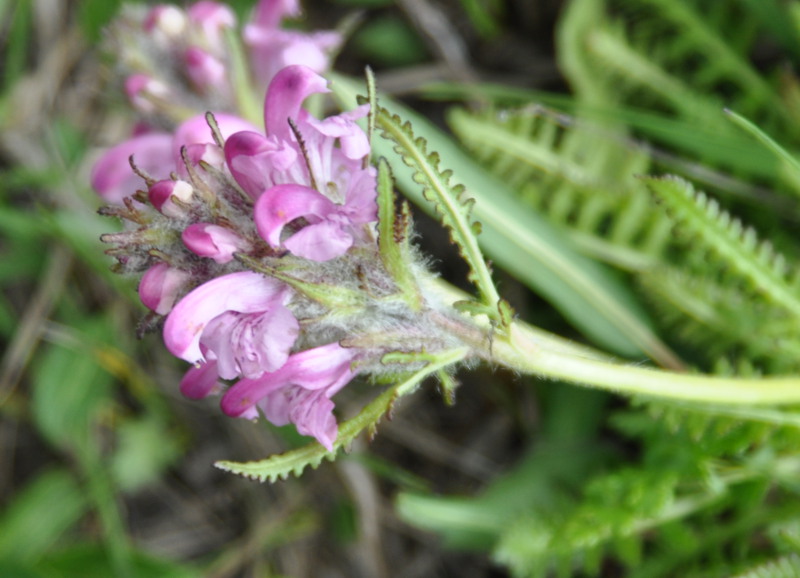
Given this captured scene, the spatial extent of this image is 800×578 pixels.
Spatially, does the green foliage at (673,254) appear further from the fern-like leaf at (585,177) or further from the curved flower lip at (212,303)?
the curved flower lip at (212,303)

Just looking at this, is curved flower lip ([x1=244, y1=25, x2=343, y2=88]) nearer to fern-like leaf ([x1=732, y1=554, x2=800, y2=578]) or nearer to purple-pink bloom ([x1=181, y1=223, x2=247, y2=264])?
purple-pink bloom ([x1=181, y1=223, x2=247, y2=264])

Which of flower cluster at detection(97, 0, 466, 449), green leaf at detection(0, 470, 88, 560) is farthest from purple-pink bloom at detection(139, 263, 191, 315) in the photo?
green leaf at detection(0, 470, 88, 560)

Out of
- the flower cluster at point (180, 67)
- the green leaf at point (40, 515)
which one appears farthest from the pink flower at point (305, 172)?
the green leaf at point (40, 515)

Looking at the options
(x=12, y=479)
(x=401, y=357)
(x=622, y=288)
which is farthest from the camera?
(x=12, y=479)

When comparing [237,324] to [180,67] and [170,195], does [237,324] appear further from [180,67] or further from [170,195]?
[180,67]

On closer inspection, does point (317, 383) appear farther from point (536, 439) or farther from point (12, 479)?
point (12, 479)

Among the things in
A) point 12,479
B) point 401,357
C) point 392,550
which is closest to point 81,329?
point 12,479

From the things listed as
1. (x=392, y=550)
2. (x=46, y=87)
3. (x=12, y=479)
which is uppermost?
(x=46, y=87)
